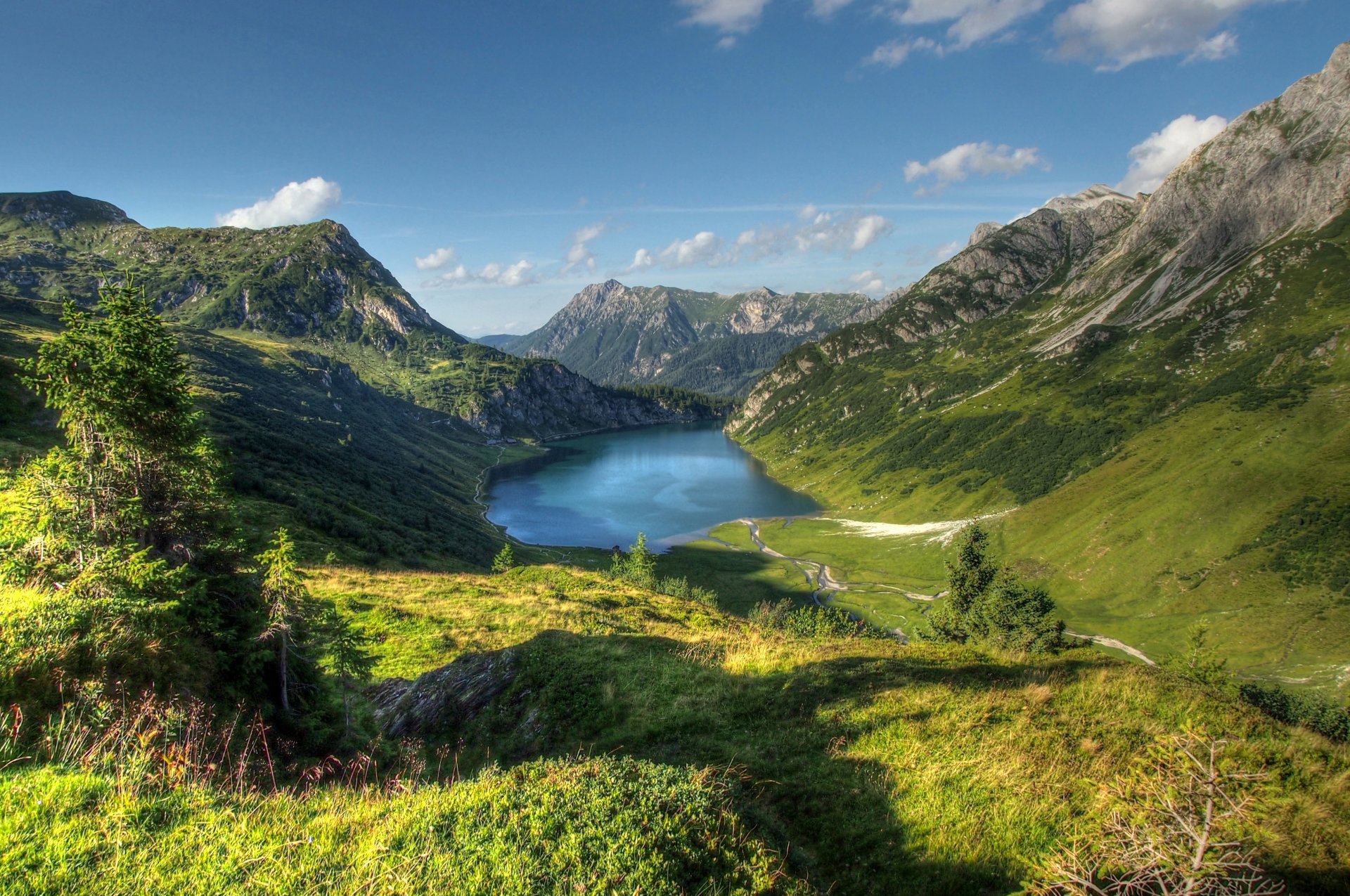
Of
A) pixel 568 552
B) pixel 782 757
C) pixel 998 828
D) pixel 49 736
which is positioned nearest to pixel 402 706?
pixel 49 736

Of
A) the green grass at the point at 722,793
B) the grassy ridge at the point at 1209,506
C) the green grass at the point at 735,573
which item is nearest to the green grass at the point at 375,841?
the green grass at the point at 722,793

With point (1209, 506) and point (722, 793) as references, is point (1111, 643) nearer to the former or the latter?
point (1209, 506)

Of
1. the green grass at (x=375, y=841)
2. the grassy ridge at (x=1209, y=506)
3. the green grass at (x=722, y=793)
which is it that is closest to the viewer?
the green grass at (x=375, y=841)

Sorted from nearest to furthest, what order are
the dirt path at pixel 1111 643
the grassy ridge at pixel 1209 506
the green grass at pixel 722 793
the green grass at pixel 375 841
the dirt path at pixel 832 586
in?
the green grass at pixel 375 841
the green grass at pixel 722 793
the dirt path at pixel 1111 643
the dirt path at pixel 832 586
the grassy ridge at pixel 1209 506

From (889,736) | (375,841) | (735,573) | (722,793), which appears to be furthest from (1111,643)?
(375,841)

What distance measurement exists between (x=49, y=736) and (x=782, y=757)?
41.0 feet

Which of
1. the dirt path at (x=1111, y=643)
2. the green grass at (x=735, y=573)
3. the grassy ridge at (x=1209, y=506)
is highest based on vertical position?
the grassy ridge at (x=1209, y=506)

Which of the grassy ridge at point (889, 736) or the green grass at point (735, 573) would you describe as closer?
the grassy ridge at point (889, 736)

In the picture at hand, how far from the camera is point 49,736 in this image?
28.6ft

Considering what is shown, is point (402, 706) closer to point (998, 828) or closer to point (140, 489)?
point (140, 489)

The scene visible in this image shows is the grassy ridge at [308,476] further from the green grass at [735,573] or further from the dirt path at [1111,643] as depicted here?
the dirt path at [1111,643]

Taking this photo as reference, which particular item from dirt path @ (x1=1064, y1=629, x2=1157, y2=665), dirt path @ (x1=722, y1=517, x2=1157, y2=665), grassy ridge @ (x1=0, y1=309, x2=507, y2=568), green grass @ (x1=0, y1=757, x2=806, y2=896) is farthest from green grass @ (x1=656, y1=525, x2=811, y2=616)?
green grass @ (x1=0, y1=757, x2=806, y2=896)

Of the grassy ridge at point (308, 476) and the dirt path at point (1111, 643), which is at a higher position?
the grassy ridge at point (308, 476)

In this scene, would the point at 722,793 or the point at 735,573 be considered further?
the point at 735,573
